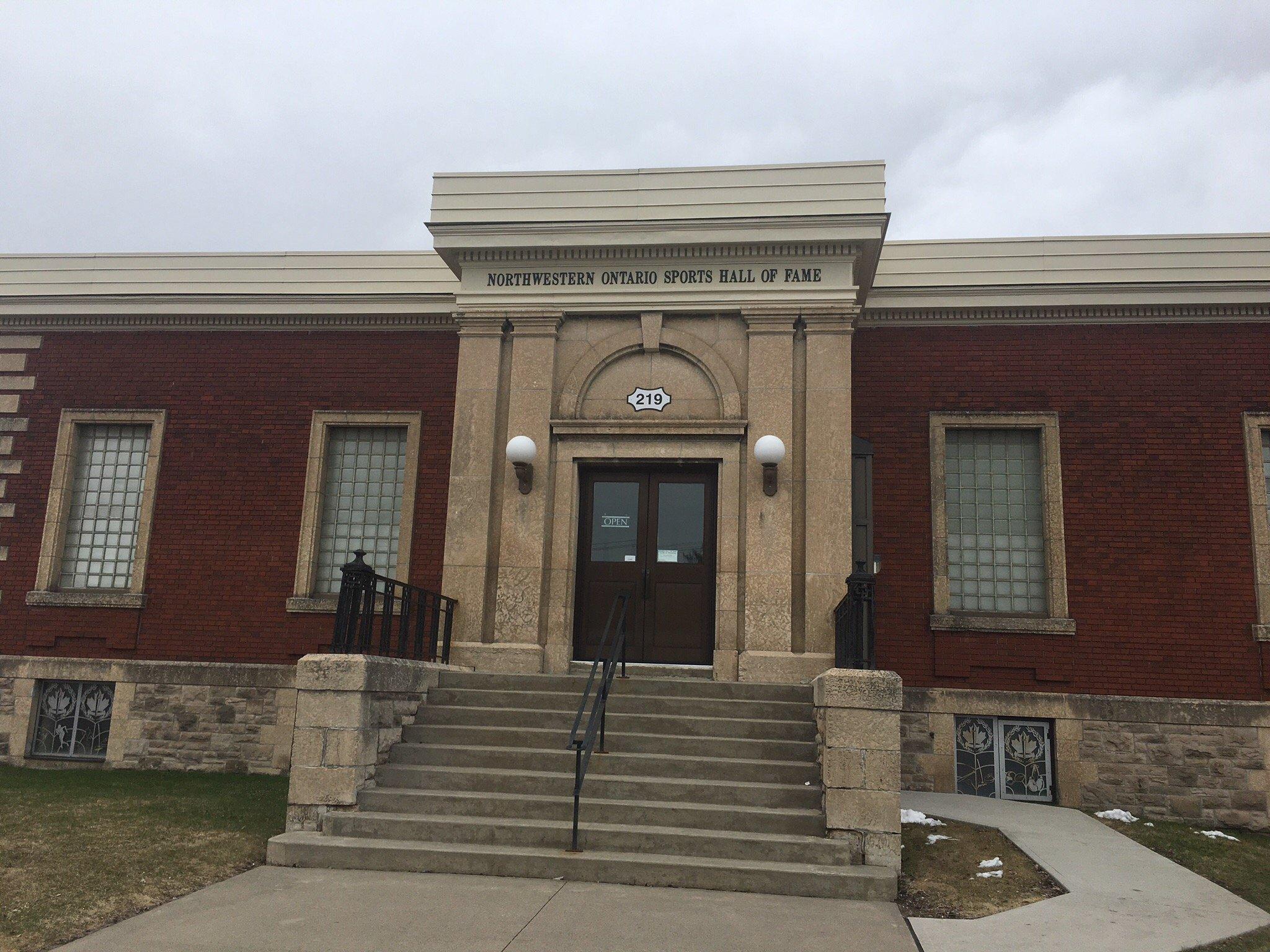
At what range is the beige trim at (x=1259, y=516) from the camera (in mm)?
10727

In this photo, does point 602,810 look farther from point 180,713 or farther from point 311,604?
point 180,713

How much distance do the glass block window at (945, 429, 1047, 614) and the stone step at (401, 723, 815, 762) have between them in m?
3.95

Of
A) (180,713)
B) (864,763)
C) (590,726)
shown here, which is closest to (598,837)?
(590,726)

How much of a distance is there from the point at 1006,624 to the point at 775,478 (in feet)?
10.2

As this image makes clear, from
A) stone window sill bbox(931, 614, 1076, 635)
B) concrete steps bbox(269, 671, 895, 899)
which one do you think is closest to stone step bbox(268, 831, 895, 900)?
concrete steps bbox(269, 671, 895, 899)

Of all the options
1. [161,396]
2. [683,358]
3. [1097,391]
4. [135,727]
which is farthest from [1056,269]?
[135,727]

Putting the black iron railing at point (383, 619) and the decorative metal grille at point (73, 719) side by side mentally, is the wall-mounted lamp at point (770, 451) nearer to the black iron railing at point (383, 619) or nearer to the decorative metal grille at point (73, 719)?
the black iron railing at point (383, 619)

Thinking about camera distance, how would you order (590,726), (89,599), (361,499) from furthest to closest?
(361,499)
(89,599)
(590,726)

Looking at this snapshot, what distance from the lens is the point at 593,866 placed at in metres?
6.96

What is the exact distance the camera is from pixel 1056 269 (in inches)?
464

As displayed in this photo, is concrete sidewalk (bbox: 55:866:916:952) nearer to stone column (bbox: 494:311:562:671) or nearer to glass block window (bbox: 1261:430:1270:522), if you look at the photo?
stone column (bbox: 494:311:562:671)

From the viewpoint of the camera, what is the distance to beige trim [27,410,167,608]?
488 inches

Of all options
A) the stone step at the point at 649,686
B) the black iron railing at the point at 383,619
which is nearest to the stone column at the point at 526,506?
the black iron railing at the point at 383,619

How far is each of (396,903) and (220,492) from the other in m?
7.73
